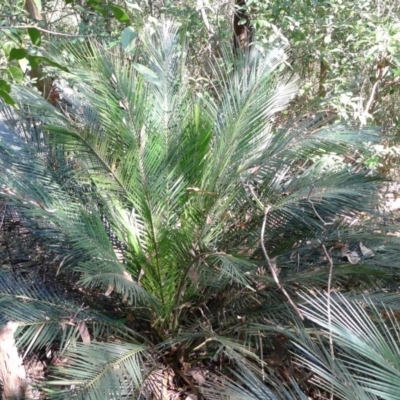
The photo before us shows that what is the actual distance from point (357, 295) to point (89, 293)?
145 centimetres

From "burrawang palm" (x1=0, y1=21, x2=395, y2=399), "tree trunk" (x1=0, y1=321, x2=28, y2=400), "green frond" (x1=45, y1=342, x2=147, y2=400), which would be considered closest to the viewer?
"green frond" (x1=45, y1=342, x2=147, y2=400)

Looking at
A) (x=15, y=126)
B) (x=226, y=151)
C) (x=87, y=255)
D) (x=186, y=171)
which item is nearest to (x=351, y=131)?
(x=226, y=151)

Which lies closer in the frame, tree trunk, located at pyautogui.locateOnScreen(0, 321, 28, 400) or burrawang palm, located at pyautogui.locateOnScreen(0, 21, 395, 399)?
tree trunk, located at pyautogui.locateOnScreen(0, 321, 28, 400)

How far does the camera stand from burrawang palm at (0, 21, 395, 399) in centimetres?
261

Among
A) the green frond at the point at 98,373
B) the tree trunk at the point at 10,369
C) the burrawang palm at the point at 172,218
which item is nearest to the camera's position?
the green frond at the point at 98,373

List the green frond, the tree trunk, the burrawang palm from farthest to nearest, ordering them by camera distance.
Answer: the burrawang palm
the tree trunk
the green frond

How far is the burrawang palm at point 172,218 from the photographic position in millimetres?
2613

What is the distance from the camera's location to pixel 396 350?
5.38ft

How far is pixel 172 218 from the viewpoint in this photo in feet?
9.46

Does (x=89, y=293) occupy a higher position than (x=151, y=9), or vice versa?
(x=151, y=9)

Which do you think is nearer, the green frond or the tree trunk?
the green frond

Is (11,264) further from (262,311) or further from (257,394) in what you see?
(257,394)

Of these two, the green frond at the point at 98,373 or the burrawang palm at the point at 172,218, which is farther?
the burrawang palm at the point at 172,218

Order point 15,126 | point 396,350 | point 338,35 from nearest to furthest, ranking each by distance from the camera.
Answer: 1. point 396,350
2. point 15,126
3. point 338,35
